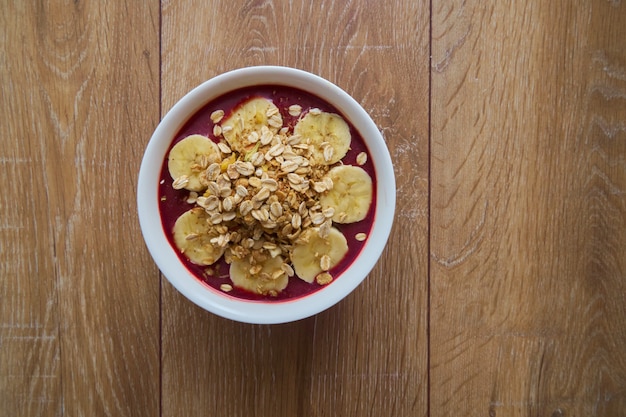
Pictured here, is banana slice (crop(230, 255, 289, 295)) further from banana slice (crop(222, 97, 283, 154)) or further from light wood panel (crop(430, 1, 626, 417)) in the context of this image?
light wood panel (crop(430, 1, 626, 417))

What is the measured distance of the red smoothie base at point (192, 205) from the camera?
3.30 ft

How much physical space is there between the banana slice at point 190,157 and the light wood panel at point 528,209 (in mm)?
466

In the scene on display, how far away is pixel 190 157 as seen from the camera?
996mm

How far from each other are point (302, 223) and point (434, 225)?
0.33 m

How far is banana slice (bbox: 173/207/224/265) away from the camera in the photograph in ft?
3.24

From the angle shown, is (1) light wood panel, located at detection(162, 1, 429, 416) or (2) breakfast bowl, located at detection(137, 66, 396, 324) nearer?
(2) breakfast bowl, located at detection(137, 66, 396, 324)

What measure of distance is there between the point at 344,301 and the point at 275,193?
0.33 m

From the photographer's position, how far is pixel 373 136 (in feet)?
3.26

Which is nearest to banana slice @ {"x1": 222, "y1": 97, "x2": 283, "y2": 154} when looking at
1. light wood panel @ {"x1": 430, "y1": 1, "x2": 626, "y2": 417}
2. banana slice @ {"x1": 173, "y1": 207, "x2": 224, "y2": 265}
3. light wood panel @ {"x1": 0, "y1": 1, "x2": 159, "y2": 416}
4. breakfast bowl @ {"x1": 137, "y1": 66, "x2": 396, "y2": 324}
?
breakfast bowl @ {"x1": 137, "y1": 66, "x2": 396, "y2": 324}

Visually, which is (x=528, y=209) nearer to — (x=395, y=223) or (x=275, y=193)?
(x=395, y=223)

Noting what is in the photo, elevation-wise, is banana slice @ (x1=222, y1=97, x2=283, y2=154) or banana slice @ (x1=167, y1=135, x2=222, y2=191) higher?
banana slice @ (x1=222, y1=97, x2=283, y2=154)

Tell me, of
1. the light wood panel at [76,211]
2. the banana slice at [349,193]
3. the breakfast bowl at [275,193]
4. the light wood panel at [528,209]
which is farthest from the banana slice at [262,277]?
the light wood panel at [528,209]

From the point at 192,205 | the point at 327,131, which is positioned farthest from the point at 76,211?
the point at 327,131

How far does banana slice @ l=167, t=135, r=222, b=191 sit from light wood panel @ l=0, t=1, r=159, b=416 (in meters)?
0.19
